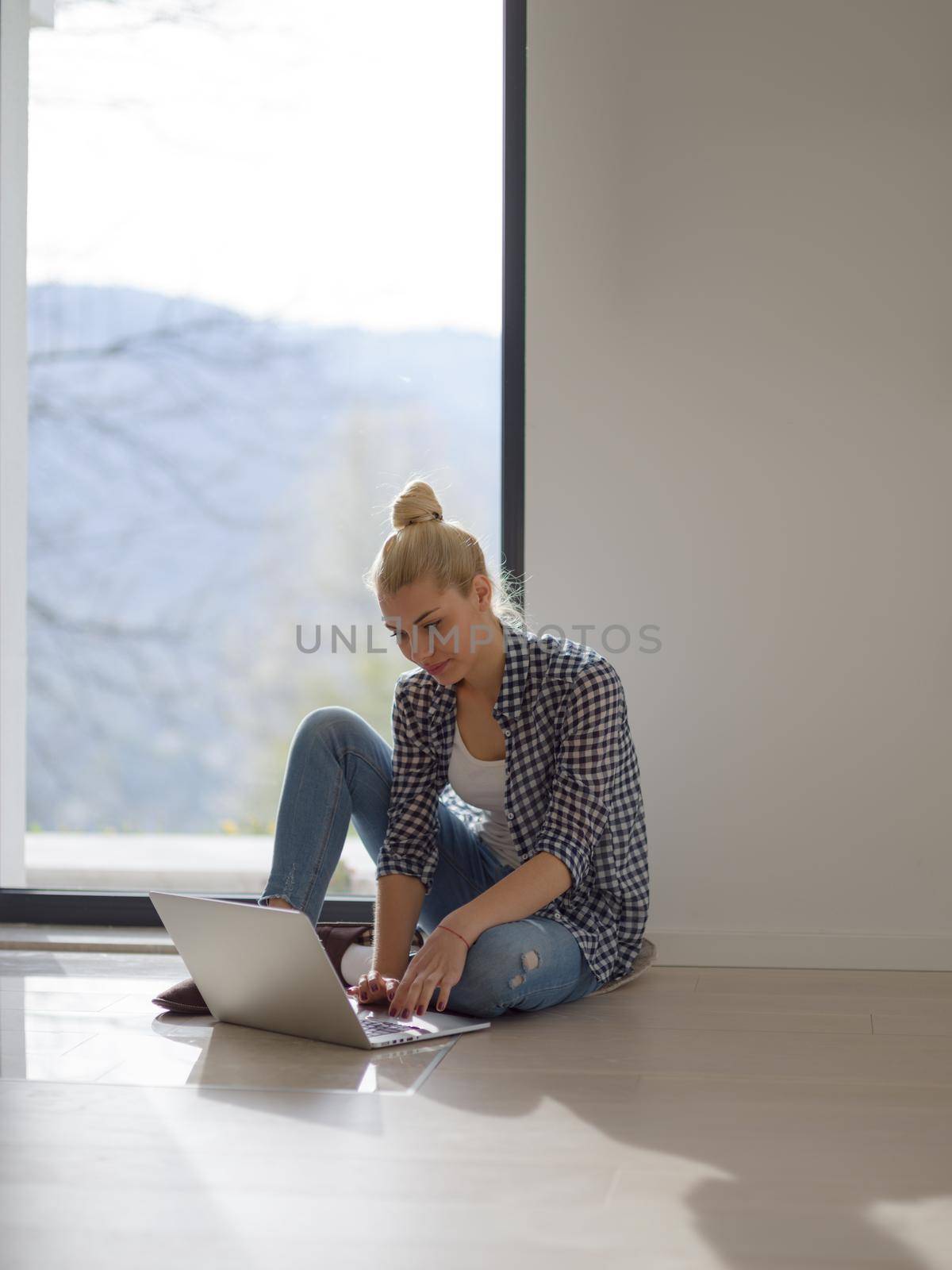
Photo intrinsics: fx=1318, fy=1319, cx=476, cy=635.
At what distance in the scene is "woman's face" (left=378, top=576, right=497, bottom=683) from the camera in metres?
1.89

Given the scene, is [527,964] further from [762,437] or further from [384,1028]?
[762,437]

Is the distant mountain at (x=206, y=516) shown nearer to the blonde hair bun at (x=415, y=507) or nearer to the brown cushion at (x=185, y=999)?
the blonde hair bun at (x=415, y=507)

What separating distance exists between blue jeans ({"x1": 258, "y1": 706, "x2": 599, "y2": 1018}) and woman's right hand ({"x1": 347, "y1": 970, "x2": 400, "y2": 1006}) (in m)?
0.06

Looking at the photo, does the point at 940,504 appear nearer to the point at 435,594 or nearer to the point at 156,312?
the point at 435,594

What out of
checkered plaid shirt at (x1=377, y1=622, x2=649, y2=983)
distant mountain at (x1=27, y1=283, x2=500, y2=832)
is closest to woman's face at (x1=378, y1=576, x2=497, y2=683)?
checkered plaid shirt at (x1=377, y1=622, x2=649, y2=983)

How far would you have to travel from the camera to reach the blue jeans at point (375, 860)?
1845mm

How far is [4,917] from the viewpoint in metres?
2.74

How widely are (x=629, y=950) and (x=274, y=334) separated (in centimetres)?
141

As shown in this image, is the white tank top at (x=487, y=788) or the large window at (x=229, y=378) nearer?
the white tank top at (x=487, y=788)

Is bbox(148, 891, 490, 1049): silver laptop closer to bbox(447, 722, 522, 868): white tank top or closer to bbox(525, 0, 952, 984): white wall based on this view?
bbox(447, 722, 522, 868): white tank top

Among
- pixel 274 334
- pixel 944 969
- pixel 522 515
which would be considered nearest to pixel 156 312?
pixel 274 334

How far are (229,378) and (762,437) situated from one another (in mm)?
1085

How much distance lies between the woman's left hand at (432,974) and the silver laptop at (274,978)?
0.12 ft

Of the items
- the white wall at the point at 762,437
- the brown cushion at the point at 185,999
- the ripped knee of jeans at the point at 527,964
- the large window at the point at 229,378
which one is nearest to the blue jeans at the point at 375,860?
the ripped knee of jeans at the point at 527,964
